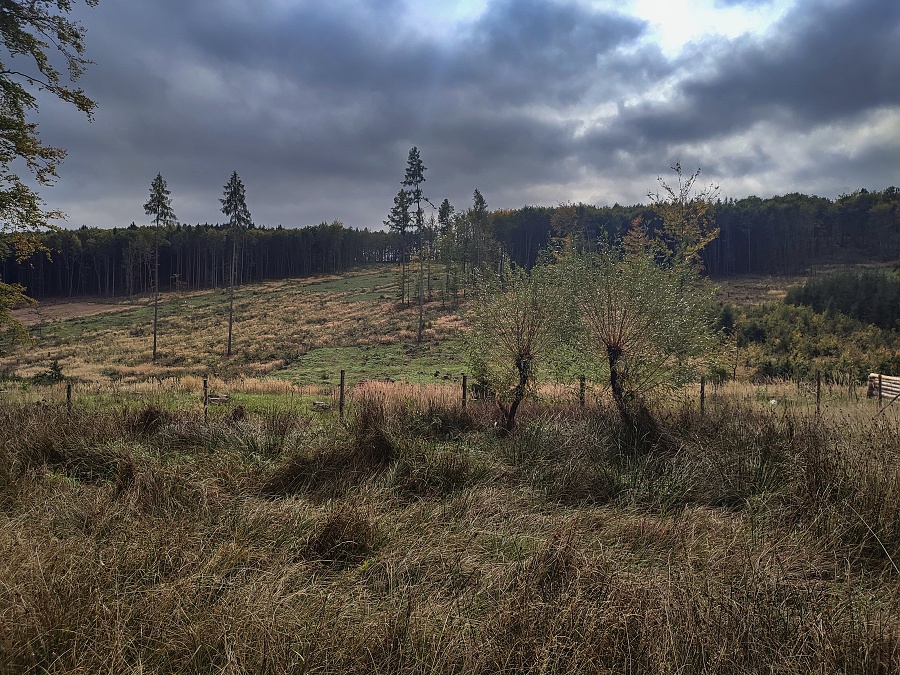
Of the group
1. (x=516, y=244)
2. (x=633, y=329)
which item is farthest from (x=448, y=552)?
(x=516, y=244)

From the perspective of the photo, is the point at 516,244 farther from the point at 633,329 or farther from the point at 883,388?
the point at 633,329

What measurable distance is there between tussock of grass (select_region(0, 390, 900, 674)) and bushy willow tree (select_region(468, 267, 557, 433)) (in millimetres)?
3374

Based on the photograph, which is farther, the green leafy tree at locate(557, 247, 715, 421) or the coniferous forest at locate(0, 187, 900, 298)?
the coniferous forest at locate(0, 187, 900, 298)

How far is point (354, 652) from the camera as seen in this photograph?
285cm

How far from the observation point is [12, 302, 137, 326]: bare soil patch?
64875 mm

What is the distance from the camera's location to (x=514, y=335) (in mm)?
11281

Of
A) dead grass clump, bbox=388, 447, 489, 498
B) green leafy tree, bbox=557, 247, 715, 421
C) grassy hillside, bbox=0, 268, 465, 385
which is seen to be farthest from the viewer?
grassy hillside, bbox=0, 268, 465, 385

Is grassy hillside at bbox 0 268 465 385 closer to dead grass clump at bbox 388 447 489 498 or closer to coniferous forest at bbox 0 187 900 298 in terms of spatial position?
dead grass clump at bbox 388 447 489 498

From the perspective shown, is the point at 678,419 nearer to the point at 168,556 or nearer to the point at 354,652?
the point at 354,652

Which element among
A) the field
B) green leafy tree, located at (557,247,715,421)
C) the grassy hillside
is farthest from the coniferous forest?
the field

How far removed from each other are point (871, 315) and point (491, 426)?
36358 mm

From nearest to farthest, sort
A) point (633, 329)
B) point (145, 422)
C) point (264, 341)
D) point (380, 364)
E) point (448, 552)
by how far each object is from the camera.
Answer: point (448, 552) < point (145, 422) < point (633, 329) < point (380, 364) < point (264, 341)

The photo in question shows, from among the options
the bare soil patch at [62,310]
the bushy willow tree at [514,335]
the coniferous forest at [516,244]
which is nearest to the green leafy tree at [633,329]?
the bushy willow tree at [514,335]

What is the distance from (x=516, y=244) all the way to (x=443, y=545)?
343ft
